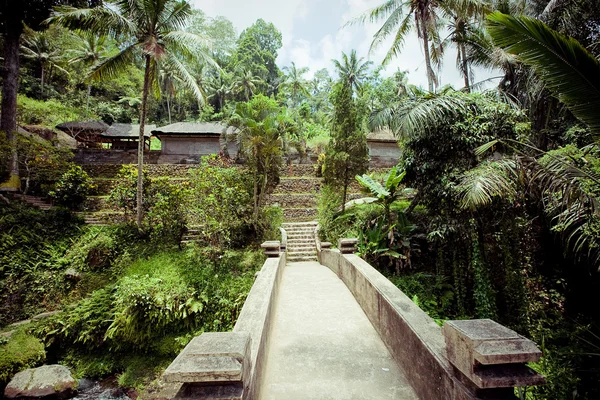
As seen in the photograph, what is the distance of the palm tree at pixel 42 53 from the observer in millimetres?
27109

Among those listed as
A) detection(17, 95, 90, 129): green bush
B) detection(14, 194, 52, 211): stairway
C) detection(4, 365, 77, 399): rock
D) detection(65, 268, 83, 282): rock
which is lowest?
detection(4, 365, 77, 399): rock

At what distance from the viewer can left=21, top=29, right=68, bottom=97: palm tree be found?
27.1m

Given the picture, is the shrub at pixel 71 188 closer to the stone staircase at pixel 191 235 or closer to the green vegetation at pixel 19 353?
the stone staircase at pixel 191 235

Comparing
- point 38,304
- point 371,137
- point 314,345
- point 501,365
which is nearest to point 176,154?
point 38,304

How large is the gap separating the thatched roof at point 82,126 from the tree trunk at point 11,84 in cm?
826

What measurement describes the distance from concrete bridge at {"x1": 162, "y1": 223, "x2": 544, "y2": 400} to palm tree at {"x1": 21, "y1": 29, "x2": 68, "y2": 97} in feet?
120

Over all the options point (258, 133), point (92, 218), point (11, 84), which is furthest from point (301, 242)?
point (11, 84)

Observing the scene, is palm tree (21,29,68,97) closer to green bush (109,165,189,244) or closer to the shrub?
the shrub

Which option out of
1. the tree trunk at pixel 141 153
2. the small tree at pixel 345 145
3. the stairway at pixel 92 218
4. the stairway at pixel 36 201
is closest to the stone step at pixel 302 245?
the small tree at pixel 345 145

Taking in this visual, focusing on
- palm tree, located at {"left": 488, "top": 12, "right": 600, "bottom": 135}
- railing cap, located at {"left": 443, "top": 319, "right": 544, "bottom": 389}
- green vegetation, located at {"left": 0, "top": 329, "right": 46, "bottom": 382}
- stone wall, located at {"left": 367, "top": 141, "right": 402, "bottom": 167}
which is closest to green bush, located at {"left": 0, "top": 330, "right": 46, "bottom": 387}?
green vegetation, located at {"left": 0, "top": 329, "right": 46, "bottom": 382}

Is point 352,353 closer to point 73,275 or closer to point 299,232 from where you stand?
point 299,232

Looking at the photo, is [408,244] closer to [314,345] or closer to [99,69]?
[314,345]

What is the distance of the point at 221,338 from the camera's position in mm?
2252

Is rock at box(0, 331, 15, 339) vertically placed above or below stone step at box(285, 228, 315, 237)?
below
